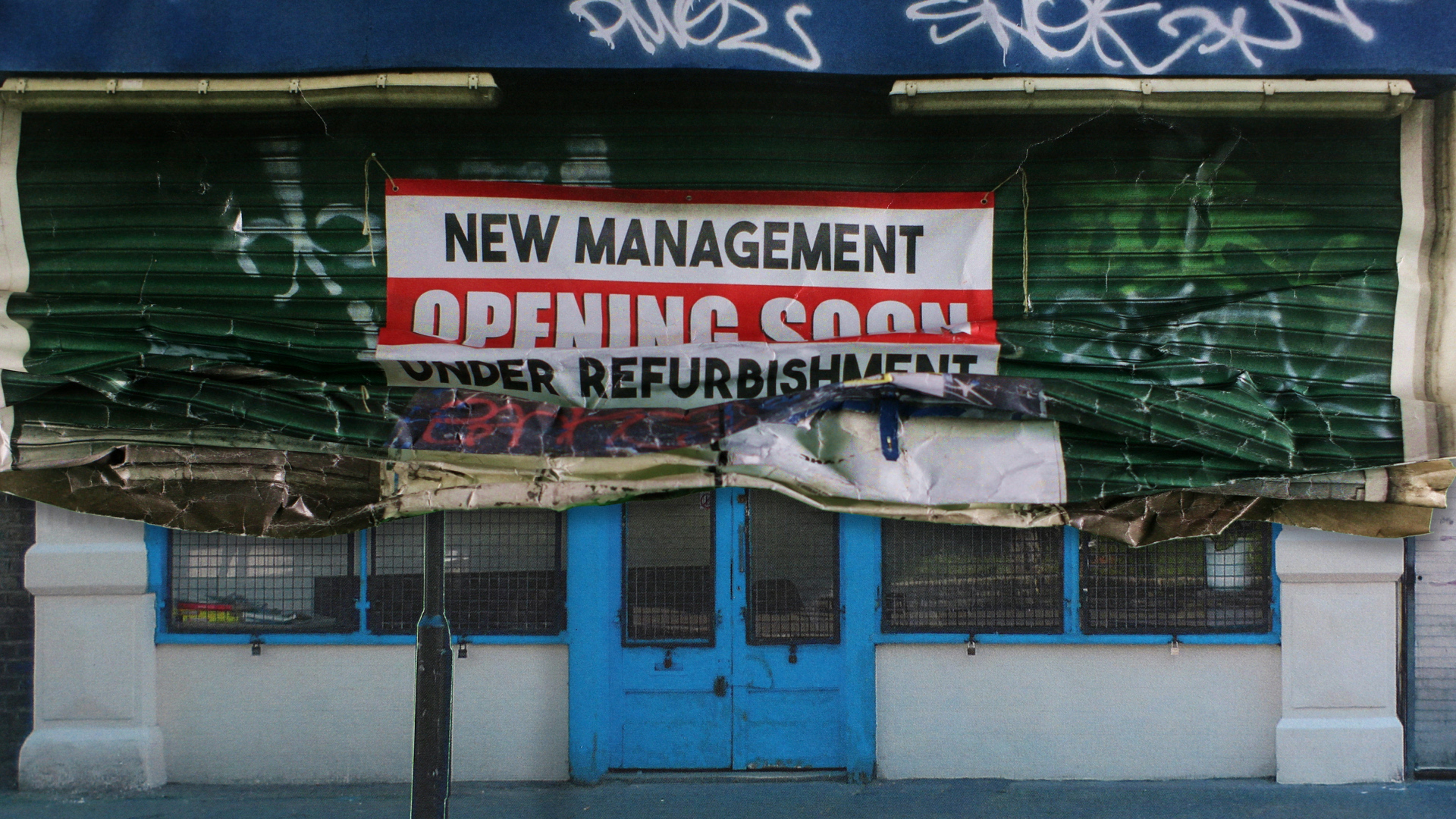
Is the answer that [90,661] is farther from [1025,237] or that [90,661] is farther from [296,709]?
[1025,237]

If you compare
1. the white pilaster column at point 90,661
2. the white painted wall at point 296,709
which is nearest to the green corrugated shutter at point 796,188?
the white pilaster column at point 90,661

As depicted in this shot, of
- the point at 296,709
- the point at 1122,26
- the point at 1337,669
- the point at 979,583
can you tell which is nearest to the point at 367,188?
the point at 296,709

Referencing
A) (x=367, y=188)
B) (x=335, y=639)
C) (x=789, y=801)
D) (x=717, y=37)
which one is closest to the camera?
(x=717, y=37)

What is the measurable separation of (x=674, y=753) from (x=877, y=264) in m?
3.07

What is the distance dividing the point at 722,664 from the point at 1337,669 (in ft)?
11.6

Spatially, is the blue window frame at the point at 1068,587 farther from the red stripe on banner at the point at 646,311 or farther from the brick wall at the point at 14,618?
the brick wall at the point at 14,618

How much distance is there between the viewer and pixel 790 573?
616 centimetres

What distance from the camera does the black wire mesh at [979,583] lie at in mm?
6098

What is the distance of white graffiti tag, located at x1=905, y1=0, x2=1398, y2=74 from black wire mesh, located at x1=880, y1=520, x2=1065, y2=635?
2.66 metres

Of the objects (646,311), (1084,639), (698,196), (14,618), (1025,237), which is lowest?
(1084,639)

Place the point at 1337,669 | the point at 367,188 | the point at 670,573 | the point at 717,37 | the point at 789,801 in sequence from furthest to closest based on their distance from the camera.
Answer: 1. the point at 670,573
2. the point at 1337,669
3. the point at 789,801
4. the point at 367,188
5. the point at 717,37

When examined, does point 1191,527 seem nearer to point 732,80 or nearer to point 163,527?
point 732,80

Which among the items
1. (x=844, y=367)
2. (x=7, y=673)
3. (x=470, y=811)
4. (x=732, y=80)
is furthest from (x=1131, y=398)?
(x=7, y=673)

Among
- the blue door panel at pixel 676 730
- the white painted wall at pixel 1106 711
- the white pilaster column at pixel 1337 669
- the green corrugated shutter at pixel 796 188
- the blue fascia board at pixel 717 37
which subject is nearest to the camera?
the blue fascia board at pixel 717 37
